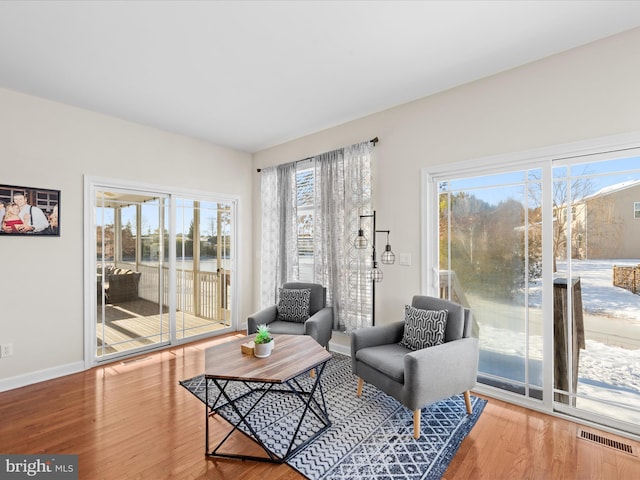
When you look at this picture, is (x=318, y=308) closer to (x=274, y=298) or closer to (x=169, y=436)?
(x=274, y=298)

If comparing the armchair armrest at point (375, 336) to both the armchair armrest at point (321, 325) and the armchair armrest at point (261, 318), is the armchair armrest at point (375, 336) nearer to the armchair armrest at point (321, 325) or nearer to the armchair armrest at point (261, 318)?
the armchair armrest at point (321, 325)

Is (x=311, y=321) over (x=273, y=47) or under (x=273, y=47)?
under

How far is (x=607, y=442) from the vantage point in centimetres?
218

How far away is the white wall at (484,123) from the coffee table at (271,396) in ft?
4.45

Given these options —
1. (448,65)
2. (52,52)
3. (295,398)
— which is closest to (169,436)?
(295,398)

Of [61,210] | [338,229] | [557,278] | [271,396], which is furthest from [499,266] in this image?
[61,210]

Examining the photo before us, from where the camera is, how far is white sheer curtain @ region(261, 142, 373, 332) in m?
3.65

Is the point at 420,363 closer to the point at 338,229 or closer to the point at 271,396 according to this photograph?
the point at 271,396

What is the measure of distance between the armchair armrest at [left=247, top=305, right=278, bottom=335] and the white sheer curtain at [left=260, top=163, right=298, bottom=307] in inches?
27.3

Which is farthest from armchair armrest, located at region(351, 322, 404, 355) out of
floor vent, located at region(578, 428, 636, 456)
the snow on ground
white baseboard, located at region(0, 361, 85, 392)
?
white baseboard, located at region(0, 361, 85, 392)

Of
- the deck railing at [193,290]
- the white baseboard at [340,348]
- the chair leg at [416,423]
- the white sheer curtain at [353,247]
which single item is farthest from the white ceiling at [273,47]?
the white baseboard at [340,348]

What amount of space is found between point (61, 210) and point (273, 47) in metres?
2.81

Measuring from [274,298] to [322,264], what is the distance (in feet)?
3.55

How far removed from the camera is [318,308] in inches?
149
